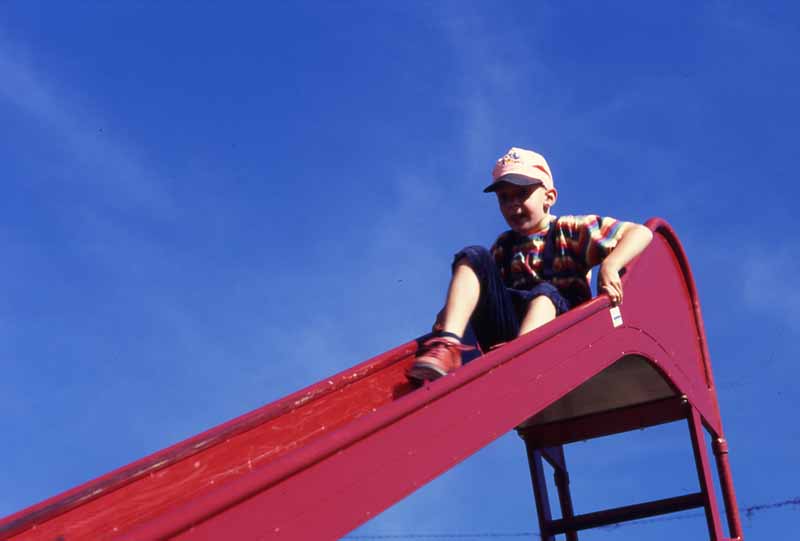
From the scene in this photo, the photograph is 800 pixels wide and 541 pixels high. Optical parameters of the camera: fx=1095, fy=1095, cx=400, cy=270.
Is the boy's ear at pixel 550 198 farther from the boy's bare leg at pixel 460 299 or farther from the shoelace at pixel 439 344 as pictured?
the shoelace at pixel 439 344

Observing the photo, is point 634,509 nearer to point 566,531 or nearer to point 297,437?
point 566,531

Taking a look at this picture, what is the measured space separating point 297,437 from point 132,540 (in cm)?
165

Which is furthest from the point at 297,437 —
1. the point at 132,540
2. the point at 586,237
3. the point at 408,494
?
the point at 132,540

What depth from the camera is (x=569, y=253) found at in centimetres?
416

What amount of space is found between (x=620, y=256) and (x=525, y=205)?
45 centimetres

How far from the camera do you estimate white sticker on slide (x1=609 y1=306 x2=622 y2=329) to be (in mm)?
3826

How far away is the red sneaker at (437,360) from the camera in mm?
3201

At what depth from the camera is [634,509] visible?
199 inches

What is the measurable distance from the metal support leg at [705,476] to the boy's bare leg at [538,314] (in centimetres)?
161

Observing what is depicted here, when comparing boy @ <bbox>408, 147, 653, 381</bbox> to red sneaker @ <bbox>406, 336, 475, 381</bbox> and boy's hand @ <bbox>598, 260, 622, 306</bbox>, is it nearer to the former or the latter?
boy's hand @ <bbox>598, 260, 622, 306</bbox>

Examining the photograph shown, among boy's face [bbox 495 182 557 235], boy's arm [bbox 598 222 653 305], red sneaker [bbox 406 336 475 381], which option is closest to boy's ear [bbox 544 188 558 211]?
boy's face [bbox 495 182 557 235]

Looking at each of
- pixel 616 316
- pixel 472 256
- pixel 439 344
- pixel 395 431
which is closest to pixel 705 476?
pixel 616 316

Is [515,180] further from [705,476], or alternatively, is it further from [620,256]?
[705,476]

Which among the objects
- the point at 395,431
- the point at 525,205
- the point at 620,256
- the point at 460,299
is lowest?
the point at 395,431
